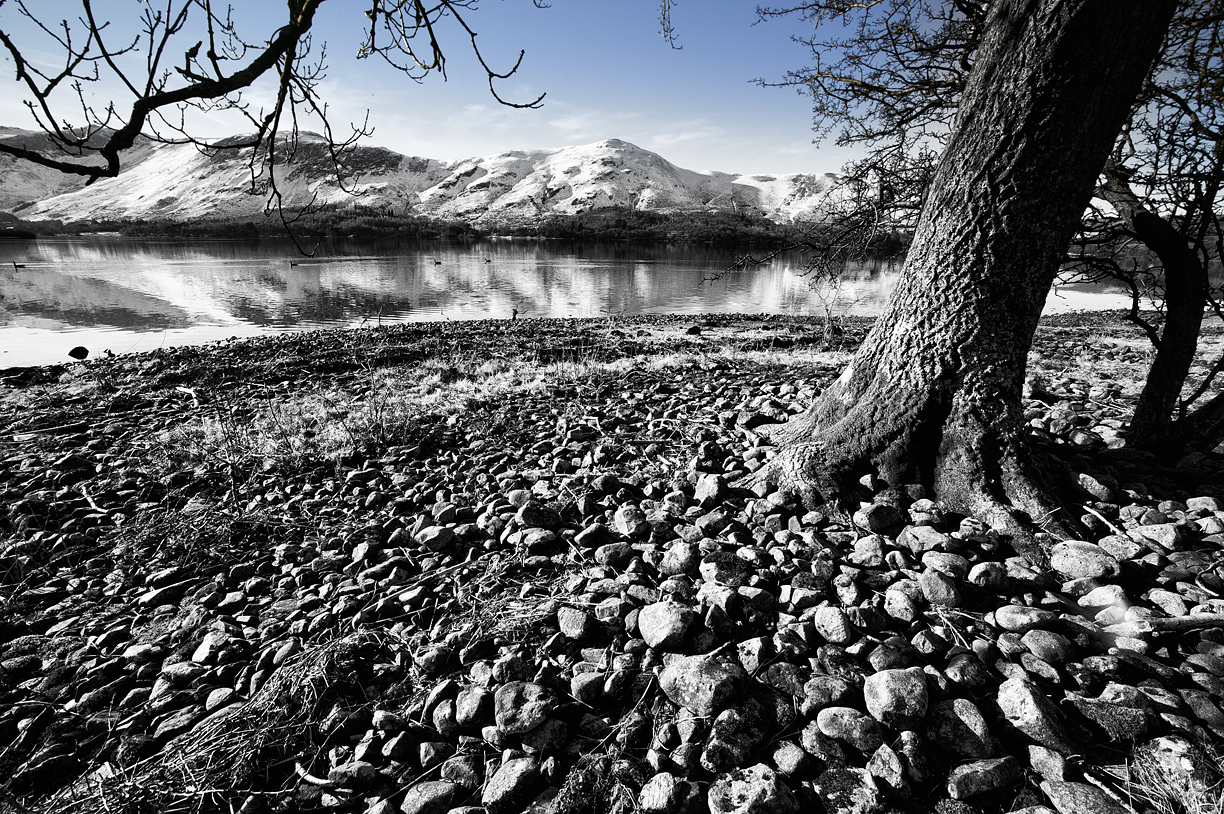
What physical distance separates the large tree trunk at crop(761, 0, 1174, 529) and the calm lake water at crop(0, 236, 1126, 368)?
861 centimetres

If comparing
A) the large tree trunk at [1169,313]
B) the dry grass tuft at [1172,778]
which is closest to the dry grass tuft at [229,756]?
the dry grass tuft at [1172,778]

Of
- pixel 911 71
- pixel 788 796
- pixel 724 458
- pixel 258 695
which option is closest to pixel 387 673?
pixel 258 695

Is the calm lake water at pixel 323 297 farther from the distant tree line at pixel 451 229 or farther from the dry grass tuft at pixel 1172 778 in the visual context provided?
the distant tree line at pixel 451 229

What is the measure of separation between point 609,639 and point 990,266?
3.10 metres

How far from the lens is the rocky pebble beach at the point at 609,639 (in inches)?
80.1

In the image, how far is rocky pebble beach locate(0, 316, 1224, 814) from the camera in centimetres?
204

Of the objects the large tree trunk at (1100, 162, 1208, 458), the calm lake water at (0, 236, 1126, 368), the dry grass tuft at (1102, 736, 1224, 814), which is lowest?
the calm lake water at (0, 236, 1126, 368)

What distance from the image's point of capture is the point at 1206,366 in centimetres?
940

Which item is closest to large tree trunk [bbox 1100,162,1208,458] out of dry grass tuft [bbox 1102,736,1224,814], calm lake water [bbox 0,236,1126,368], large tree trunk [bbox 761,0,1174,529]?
large tree trunk [bbox 761,0,1174,529]

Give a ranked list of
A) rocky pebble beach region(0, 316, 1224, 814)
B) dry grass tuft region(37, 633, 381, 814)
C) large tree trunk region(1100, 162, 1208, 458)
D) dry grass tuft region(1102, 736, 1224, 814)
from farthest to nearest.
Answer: large tree trunk region(1100, 162, 1208, 458) → dry grass tuft region(37, 633, 381, 814) → rocky pebble beach region(0, 316, 1224, 814) → dry grass tuft region(1102, 736, 1224, 814)

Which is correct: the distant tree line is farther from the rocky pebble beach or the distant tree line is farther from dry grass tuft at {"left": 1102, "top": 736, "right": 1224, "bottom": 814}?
dry grass tuft at {"left": 1102, "top": 736, "right": 1224, "bottom": 814}

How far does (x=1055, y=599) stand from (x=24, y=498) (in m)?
8.33

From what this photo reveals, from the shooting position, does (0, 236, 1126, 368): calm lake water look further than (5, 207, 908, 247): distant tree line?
No

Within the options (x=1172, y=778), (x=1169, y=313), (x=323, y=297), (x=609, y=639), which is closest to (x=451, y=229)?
(x=323, y=297)
